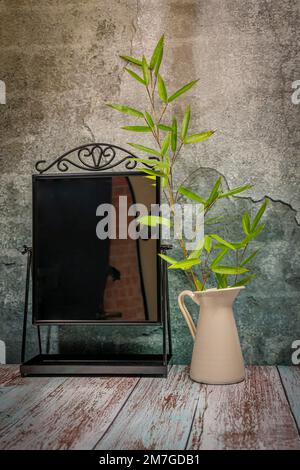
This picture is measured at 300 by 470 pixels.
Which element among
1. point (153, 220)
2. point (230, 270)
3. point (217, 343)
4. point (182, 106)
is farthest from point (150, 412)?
point (182, 106)

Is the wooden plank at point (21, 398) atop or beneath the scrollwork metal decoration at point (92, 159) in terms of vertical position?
beneath

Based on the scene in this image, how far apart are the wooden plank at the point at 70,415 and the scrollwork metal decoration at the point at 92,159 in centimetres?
72

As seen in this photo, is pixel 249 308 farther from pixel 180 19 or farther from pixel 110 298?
pixel 180 19

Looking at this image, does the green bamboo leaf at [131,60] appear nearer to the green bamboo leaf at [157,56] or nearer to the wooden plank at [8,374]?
the green bamboo leaf at [157,56]

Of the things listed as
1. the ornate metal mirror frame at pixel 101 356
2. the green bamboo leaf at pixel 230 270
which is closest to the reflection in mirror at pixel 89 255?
the ornate metal mirror frame at pixel 101 356

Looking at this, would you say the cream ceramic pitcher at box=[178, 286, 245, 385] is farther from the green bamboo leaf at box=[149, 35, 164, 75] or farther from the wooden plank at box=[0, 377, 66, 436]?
the green bamboo leaf at box=[149, 35, 164, 75]

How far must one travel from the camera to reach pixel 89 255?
5.37 ft

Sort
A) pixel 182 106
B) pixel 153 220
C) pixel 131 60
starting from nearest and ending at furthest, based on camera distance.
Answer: pixel 153 220 → pixel 131 60 → pixel 182 106

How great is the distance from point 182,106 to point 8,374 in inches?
43.0

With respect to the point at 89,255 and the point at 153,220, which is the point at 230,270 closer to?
the point at 153,220

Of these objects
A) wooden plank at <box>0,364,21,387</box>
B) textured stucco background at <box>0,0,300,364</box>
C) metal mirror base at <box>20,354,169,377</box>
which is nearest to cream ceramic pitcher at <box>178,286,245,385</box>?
metal mirror base at <box>20,354,169,377</box>

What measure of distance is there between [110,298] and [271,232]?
59 centimetres

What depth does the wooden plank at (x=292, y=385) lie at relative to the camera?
1238 mm
